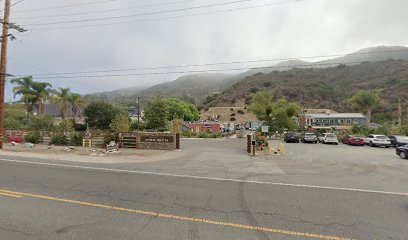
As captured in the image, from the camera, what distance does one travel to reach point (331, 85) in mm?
129625

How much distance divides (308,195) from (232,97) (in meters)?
130

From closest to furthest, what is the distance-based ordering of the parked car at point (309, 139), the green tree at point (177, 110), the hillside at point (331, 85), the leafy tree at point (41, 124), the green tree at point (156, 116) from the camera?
the parked car at point (309, 139), the leafy tree at point (41, 124), the green tree at point (156, 116), the green tree at point (177, 110), the hillside at point (331, 85)

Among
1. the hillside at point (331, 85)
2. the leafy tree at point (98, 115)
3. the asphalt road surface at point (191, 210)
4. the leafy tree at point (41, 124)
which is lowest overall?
the asphalt road surface at point (191, 210)

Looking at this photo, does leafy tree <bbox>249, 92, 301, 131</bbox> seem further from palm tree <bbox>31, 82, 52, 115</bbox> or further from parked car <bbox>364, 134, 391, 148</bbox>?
palm tree <bbox>31, 82, 52, 115</bbox>

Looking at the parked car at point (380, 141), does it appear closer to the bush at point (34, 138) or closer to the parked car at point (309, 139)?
the parked car at point (309, 139)

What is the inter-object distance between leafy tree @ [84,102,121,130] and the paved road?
51095 millimetres

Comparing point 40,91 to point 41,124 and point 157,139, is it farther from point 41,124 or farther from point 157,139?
point 157,139

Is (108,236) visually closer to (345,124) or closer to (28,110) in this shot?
(28,110)

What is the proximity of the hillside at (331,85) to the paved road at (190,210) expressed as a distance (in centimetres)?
10329

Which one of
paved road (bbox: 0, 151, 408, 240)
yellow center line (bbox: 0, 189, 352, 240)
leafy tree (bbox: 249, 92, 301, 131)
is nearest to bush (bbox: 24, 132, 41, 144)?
paved road (bbox: 0, 151, 408, 240)

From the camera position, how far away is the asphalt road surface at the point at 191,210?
4887 mm

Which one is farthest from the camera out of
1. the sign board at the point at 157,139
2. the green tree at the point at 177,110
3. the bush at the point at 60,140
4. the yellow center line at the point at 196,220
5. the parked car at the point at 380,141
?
the green tree at the point at 177,110

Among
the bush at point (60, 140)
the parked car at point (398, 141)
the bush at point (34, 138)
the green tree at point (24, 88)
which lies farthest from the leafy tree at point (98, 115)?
the parked car at point (398, 141)

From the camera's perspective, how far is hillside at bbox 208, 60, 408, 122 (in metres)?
104
